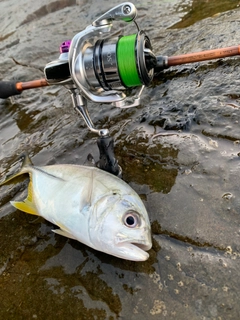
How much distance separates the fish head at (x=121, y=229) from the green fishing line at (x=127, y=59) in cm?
91

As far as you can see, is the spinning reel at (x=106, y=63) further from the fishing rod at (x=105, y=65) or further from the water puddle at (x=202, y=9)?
the water puddle at (x=202, y=9)

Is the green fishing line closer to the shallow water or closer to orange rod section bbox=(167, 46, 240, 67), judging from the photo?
orange rod section bbox=(167, 46, 240, 67)

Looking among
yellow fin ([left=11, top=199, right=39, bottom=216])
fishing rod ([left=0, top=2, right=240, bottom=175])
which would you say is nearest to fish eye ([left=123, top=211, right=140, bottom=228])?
fishing rod ([left=0, top=2, right=240, bottom=175])

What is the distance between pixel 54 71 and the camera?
2.49 m

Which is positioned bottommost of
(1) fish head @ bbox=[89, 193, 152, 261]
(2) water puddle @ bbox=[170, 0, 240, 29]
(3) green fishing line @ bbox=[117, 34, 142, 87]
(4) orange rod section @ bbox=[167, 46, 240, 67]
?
(2) water puddle @ bbox=[170, 0, 240, 29]

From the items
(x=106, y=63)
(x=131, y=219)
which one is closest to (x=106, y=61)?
(x=106, y=63)

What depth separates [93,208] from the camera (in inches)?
85.7

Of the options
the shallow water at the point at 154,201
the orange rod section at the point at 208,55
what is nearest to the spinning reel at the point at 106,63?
the orange rod section at the point at 208,55

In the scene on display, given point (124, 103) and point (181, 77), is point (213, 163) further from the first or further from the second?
point (181, 77)

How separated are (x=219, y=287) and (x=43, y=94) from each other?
3.61m

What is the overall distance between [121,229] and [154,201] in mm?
639

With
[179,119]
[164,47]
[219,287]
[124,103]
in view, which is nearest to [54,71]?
[124,103]

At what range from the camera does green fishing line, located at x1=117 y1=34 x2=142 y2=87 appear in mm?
2293

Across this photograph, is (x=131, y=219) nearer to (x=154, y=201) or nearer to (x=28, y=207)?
(x=154, y=201)
